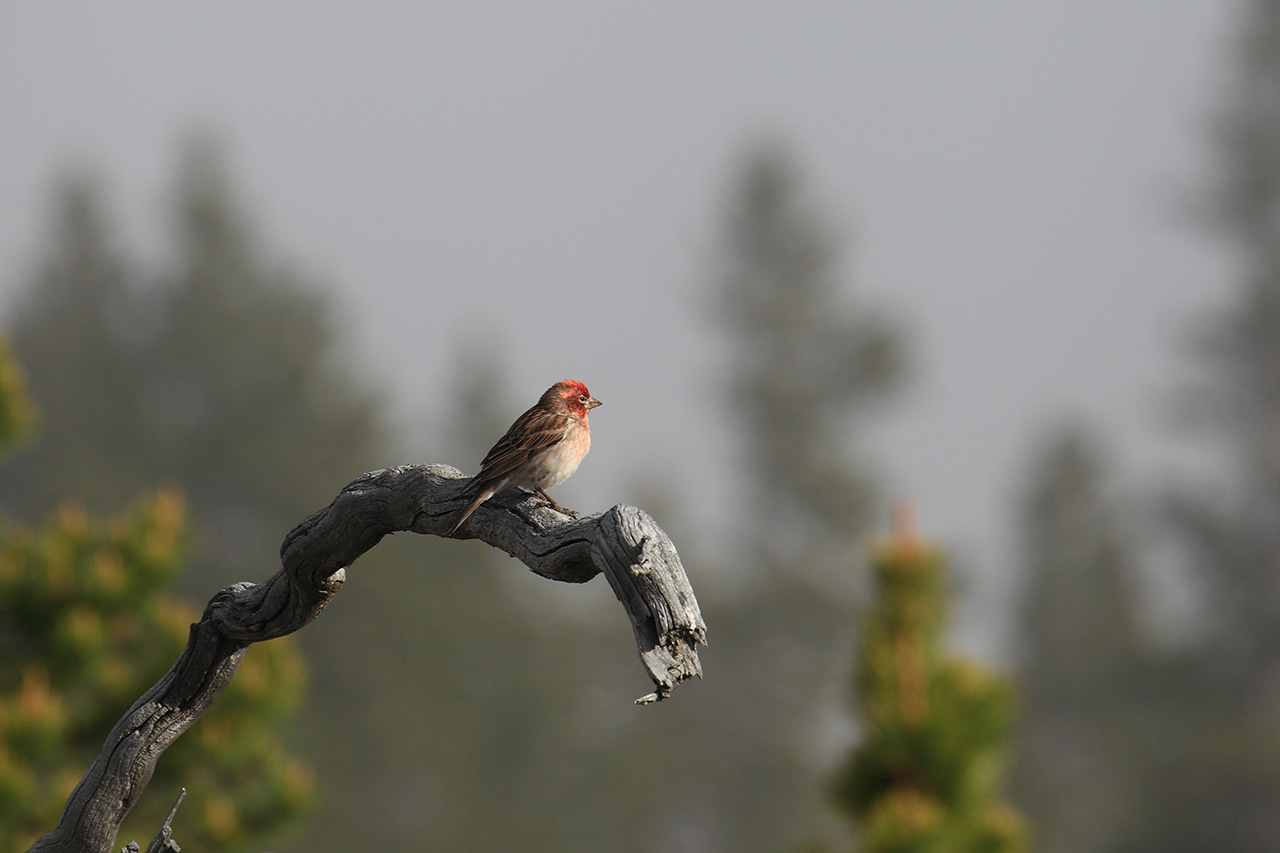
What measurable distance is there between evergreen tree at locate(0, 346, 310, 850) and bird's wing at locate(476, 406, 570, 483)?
4.56 meters

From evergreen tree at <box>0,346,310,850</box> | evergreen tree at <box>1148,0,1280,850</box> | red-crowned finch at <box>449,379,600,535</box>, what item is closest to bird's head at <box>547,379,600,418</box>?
red-crowned finch at <box>449,379,600,535</box>

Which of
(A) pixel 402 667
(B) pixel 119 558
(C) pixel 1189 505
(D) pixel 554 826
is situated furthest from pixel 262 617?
(C) pixel 1189 505

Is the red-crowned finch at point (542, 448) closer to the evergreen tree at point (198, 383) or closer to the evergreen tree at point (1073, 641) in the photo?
the evergreen tree at point (198, 383)

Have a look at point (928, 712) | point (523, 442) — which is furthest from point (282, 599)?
point (928, 712)

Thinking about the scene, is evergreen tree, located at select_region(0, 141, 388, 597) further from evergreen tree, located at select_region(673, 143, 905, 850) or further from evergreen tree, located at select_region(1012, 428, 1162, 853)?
evergreen tree, located at select_region(1012, 428, 1162, 853)

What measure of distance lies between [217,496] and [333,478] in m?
3.45

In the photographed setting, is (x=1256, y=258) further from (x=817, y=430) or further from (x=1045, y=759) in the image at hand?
(x=1045, y=759)

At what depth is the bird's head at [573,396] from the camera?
4453mm

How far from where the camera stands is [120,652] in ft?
27.0

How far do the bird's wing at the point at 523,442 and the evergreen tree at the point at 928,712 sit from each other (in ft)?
5.66

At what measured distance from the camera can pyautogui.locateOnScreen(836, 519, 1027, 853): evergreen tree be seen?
16.8ft

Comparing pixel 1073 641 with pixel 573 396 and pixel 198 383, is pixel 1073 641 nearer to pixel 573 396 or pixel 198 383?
pixel 198 383

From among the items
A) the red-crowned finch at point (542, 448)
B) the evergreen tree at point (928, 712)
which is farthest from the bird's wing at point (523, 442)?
the evergreen tree at point (928, 712)

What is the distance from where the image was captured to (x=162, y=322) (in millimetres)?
36188
